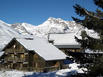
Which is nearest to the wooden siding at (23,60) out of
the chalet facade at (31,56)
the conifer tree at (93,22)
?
the chalet facade at (31,56)

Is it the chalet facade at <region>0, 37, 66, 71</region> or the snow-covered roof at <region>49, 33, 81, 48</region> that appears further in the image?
the snow-covered roof at <region>49, 33, 81, 48</region>

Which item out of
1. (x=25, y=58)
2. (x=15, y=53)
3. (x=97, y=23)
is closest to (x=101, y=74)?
(x=97, y=23)

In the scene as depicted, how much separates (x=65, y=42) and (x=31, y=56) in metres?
21.9

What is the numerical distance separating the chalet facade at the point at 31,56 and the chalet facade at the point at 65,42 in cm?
→ 1300

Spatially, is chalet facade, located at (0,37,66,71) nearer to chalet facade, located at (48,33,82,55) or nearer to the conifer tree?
chalet facade, located at (48,33,82,55)

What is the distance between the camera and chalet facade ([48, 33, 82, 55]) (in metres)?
63.3

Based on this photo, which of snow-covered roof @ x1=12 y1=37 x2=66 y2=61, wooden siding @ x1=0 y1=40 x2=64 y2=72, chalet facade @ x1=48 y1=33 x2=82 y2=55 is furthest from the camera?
chalet facade @ x1=48 y1=33 x2=82 y2=55

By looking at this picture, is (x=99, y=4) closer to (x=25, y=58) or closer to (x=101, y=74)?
(x=101, y=74)

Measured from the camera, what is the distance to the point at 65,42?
66.8 metres

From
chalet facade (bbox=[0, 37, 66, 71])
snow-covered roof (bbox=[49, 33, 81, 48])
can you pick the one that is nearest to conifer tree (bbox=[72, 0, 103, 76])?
chalet facade (bbox=[0, 37, 66, 71])

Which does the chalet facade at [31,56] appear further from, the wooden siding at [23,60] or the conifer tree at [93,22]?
the conifer tree at [93,22]

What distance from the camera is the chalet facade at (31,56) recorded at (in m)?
45.4

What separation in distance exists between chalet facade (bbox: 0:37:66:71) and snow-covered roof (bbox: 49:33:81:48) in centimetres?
1340

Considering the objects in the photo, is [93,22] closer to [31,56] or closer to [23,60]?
[31,56]
